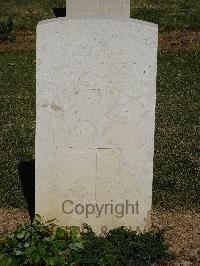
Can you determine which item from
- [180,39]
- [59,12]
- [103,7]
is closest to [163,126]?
[103,7]

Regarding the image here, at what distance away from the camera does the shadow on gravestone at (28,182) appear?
20.8 feet

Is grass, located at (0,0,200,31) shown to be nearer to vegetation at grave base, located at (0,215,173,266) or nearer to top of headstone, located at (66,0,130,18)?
top of headstone, located at (66,0,130,18)

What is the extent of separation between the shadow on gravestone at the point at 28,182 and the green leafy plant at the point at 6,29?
7605 mm

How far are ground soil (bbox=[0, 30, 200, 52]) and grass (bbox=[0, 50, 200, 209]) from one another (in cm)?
51

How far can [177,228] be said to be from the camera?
5820 millimetres

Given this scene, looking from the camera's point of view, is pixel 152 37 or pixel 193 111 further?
pixel 193 111

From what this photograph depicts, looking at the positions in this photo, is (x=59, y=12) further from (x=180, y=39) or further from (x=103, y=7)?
(x=103, y=7)

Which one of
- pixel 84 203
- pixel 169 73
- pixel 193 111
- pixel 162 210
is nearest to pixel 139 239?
pixel 84 203

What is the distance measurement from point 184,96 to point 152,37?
5.86 meters

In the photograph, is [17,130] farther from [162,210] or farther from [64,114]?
[64,114]

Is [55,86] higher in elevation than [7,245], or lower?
higher

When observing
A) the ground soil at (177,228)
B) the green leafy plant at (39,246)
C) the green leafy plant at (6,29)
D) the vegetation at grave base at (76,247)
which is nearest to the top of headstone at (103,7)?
the green leafy plant at (6,29)

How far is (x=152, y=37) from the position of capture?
4.88 meters

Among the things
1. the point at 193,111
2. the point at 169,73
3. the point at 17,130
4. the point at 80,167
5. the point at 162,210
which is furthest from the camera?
the point at 169,73
